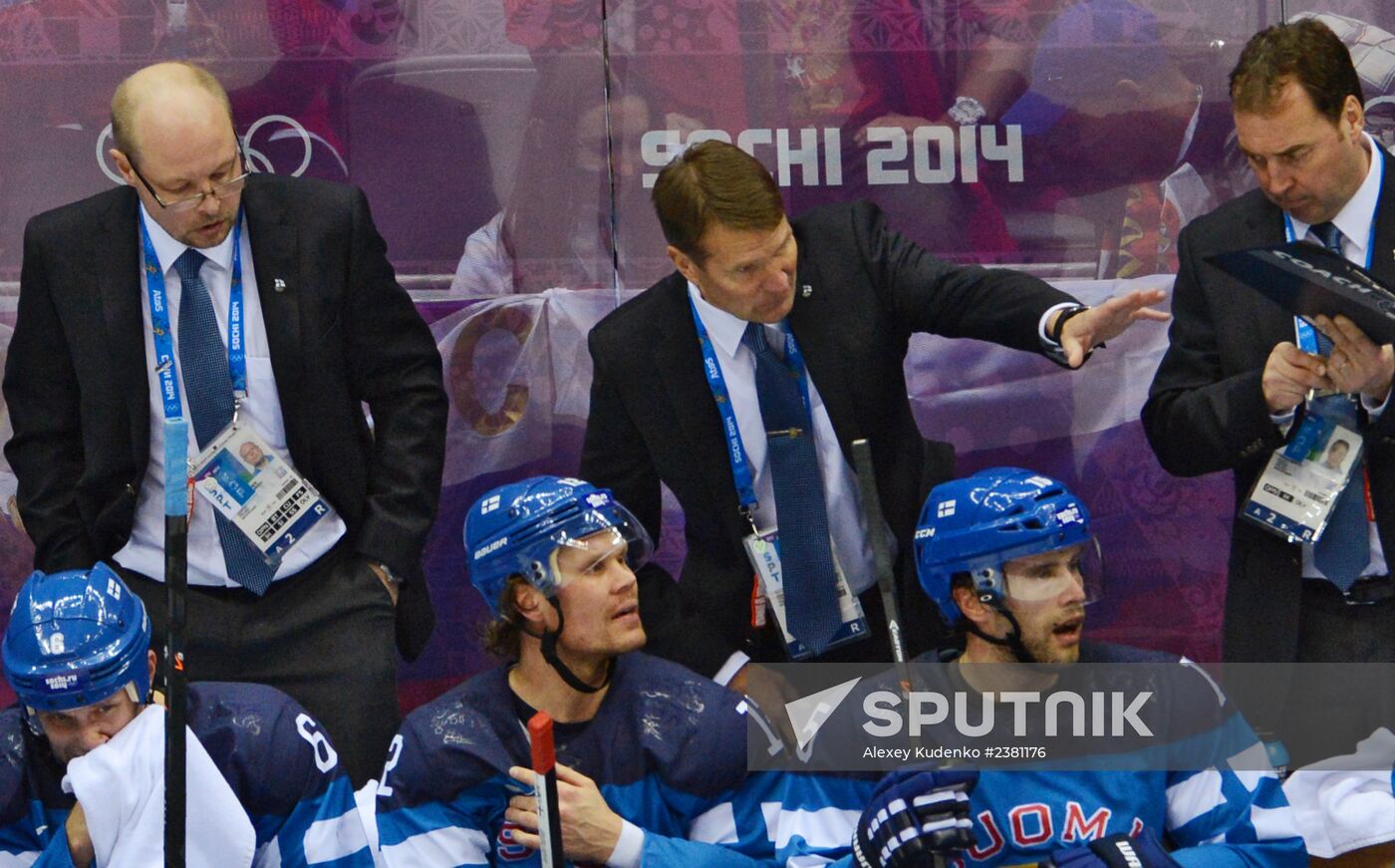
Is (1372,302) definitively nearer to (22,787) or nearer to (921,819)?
(921,819)

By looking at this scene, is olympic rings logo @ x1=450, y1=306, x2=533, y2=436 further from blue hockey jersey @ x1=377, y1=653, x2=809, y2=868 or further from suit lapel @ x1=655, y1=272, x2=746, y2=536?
blue hockey jersey @ x1=377, y1=653, x2=809, y2=868

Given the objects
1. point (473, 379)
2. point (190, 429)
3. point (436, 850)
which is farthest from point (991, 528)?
point (473, 379)

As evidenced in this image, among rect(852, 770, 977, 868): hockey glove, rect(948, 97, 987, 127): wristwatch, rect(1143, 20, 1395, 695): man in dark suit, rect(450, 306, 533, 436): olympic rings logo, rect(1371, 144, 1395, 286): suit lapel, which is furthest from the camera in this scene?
rect(450, 306, 533, 436): olympic rings logo

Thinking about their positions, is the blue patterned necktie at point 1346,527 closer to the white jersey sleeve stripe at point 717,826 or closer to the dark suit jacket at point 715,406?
the dark suit jacket at point 715,406

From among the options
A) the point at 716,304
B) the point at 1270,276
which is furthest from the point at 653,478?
the point at 1270,276

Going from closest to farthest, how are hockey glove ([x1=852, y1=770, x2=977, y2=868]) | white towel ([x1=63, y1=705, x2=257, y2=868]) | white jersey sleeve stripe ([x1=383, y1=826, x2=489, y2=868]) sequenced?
hockey glove ([x1=852, y1=770, x2=977, y2=868]) → white towel ([x1=63, y1=705, x2=257, y2=868]) → white jersey sleeve stripe ([x1=383, y1=826, x2=489, y2=868])

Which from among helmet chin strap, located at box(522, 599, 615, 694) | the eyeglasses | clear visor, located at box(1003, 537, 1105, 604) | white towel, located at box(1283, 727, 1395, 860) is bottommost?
white towel, located at box(1283, 727, 1395, 860)

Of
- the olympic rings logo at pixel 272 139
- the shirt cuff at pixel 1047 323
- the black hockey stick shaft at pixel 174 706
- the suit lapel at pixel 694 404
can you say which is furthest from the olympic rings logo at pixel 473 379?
the black hockey stick shaft at pixel 174 706

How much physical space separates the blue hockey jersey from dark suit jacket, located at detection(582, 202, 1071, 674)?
484 mm

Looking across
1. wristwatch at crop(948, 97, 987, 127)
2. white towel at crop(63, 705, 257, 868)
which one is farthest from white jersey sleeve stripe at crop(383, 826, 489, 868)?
wristwatch at crop(948, 97, 987, 127)

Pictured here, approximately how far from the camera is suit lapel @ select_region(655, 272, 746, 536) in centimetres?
439

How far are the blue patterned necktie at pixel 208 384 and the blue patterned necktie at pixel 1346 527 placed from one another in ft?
7.41

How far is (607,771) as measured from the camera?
12.8ft

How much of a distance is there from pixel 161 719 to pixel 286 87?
6.74ft
